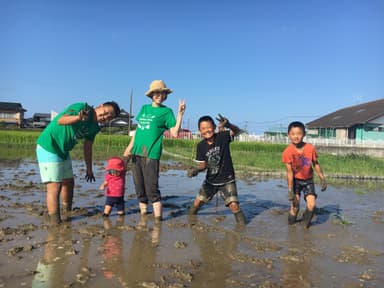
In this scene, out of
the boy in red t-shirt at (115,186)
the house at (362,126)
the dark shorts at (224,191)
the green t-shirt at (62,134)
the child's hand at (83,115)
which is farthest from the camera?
the house at (362,126)

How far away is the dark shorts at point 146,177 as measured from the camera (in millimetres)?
4949

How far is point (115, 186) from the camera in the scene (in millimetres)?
5172

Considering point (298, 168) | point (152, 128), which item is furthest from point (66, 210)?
point (298, 168)

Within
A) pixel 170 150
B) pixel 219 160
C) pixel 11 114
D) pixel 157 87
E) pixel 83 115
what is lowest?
pixel 170 150

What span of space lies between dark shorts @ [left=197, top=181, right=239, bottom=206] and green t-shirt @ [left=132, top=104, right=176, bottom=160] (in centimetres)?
82

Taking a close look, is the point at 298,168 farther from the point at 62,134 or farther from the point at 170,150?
the point at 170,150

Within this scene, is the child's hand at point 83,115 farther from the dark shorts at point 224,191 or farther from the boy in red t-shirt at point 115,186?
the dark shorts at point 224,191

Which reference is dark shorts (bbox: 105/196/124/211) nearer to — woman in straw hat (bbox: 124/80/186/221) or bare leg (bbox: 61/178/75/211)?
woman in straw hat (bbox: 124/80/186/221)

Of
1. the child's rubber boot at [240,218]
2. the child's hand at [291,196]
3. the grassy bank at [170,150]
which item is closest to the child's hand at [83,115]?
the child's rubber boot at [240,218]

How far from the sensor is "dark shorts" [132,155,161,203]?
4.95m

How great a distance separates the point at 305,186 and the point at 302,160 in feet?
1.19

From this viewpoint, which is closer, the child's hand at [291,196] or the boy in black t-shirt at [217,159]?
the child's hand at [291,196]

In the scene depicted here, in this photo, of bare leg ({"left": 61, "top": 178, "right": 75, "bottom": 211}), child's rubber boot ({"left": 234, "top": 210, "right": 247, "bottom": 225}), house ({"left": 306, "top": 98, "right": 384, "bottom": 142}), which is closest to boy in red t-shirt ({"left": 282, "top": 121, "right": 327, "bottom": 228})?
child's rubber boot ({"left": 234, "top": 210, "right": 247, "bottom": 225})

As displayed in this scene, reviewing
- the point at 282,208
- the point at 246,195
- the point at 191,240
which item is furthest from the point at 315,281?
the point at 246,195
